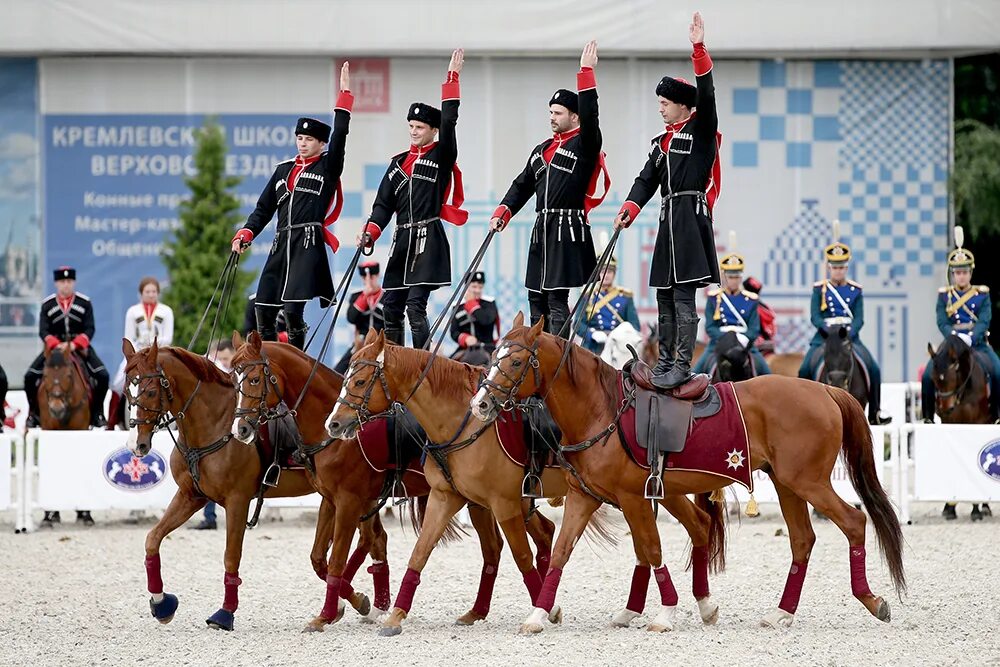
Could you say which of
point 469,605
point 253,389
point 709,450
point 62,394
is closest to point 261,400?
point 253,389

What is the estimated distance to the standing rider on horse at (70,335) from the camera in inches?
690

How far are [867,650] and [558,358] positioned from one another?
253 cm

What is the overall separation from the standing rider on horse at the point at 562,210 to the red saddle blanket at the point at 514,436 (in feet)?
2.51

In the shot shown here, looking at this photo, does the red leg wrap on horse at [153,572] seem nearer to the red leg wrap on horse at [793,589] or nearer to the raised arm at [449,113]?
the raised arm at [449,113]

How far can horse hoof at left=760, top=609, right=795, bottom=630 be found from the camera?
10049 mm

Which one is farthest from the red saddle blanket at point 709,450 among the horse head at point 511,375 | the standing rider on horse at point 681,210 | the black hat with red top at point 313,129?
the black hat with red top at point 313,129

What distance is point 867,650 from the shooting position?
9.09 metres

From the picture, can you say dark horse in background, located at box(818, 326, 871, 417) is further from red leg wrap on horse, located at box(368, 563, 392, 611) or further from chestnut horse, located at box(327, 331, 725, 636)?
red leg wrap on horse, located at box(368, 563, 392, 611)

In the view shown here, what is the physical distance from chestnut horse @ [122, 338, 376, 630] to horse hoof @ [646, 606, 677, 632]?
2004 millimetres

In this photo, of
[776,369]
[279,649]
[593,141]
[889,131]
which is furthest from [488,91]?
[279,649]

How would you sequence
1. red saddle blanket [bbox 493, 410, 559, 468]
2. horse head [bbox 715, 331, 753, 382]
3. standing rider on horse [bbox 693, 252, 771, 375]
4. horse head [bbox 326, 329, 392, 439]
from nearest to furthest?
horse head [bbox 326, 329, 392, 439]
red saddle blanket [bbox 493, 410, 559, 468]
horse head [bbox 715, 331, 753, 382]
standing rider on horse [bbox 693, 252, 771, 375]

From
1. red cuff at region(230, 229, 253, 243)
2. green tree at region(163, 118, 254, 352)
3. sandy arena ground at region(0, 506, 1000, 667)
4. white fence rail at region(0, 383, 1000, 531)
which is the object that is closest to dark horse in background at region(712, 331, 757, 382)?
white fence rail at region(0, 383, 1000, 531)

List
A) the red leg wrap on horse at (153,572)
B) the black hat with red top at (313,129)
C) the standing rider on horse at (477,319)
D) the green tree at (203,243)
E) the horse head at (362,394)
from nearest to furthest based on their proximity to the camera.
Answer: the horse head at (362,394) < the red leg wrap on horse at (153,572) < the black hat with red top at (313,129) < the standing rider on horse at (477,319) < the green tree at (203,243)

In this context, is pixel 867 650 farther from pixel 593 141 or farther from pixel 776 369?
pixel 776 369
